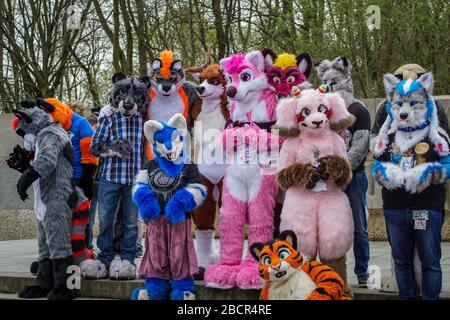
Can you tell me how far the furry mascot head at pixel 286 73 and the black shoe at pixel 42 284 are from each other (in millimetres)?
2559

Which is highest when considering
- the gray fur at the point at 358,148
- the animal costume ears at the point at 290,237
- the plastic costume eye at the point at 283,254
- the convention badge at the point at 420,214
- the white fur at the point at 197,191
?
the gray fur at the point at 358,148

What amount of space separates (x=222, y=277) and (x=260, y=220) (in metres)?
0.55

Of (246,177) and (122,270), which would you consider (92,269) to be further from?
(246,177)

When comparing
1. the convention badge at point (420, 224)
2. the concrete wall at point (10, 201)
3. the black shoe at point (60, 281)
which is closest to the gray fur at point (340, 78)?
the convention badge at point (420, 224)

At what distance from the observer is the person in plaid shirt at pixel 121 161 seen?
6.73m

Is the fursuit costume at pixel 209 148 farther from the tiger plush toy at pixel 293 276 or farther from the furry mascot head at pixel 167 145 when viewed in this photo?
the tiger plush toy at pixel 293 276

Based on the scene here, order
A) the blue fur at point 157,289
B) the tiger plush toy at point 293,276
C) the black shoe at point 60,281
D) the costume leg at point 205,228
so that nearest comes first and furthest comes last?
the tiger plush toy at point 293,276
the blue fur at point 157,289
the black shoe at point 60,281
the costume leg at point 205,228

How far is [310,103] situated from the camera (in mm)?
5781

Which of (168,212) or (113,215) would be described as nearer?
(168,212)

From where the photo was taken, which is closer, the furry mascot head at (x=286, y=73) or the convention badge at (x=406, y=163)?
the convention badge at (x=406, y=163)

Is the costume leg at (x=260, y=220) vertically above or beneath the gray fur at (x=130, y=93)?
beneath

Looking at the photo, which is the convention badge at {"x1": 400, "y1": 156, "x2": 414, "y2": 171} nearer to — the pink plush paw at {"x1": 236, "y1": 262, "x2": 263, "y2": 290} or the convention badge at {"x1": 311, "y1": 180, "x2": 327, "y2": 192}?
the convention badge at {"x1": 311, "y1": 180, "x2": 327, "y2": 192}

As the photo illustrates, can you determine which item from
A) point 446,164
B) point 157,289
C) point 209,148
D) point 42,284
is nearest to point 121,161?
point 209,148

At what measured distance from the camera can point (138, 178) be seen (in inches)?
234
